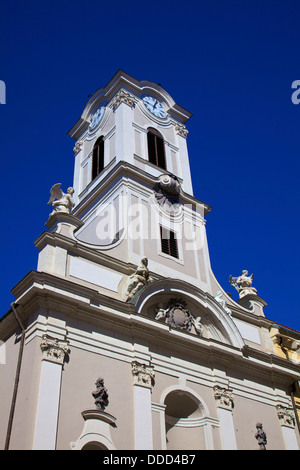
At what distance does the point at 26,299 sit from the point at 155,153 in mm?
12642

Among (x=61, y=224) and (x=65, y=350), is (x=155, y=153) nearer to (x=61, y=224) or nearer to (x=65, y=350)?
(x=61, y=224)

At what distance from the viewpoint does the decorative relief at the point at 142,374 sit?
17.3 metres

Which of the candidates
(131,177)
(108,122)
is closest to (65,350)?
(131,177)

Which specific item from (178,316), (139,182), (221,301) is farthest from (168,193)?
(178,316)

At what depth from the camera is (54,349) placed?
15.9 meters

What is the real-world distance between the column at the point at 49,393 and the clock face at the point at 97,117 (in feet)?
54.5

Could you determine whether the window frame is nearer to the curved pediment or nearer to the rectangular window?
the curved pediment

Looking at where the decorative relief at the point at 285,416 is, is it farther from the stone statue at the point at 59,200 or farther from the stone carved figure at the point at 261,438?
the stone statue at the point at 59,200

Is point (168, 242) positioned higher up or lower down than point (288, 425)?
higher up

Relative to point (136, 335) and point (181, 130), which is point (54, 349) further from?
point (181, 130)

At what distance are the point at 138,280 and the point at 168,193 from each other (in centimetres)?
670

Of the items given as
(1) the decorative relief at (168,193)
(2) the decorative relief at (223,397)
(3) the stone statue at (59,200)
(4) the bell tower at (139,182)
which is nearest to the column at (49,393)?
(4) the bell tower at (139,182)

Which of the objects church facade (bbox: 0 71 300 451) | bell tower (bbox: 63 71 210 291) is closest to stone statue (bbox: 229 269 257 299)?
church facade (bbox: 0 71 300 451)
